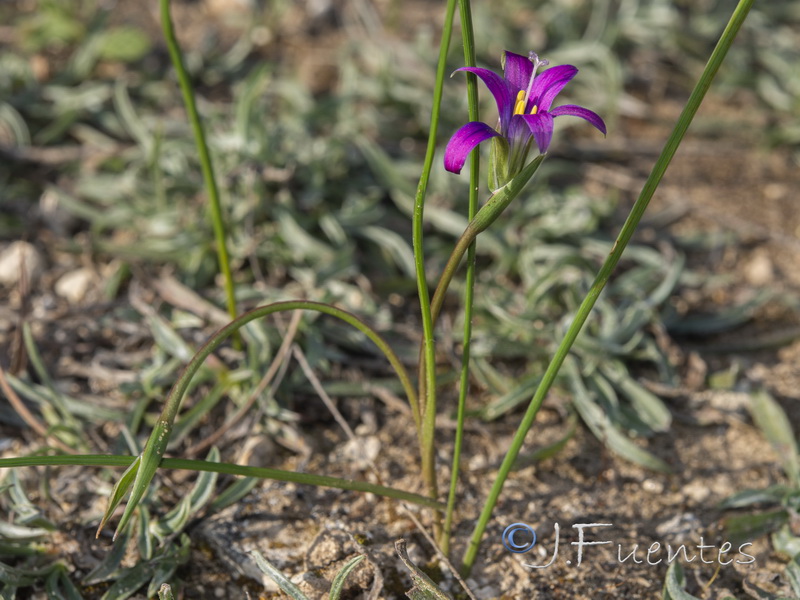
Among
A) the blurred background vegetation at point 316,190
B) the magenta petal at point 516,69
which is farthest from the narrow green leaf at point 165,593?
the magenta petal at point 516,69

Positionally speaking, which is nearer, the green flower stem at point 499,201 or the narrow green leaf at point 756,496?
the green flower stem at point 499,201

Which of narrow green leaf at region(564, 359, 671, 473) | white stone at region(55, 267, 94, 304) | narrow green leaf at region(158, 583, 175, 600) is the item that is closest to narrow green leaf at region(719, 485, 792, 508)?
narrow green leaf at region(564, 359, 671, 473)

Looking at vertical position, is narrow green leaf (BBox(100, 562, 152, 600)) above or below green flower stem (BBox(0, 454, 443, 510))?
below

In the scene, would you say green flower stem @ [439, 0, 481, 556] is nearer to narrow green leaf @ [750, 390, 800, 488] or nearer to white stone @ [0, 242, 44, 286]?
narrow green leaf @ [750, 390, 800, 488]

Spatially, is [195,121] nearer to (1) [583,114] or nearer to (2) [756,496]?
(1) [583,114]

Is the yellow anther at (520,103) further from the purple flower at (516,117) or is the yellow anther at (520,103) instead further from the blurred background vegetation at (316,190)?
the blurred background vegetation at (316,190)

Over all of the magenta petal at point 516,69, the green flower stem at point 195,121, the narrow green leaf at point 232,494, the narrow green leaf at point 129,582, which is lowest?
the narrow green leaf at point 129,582
